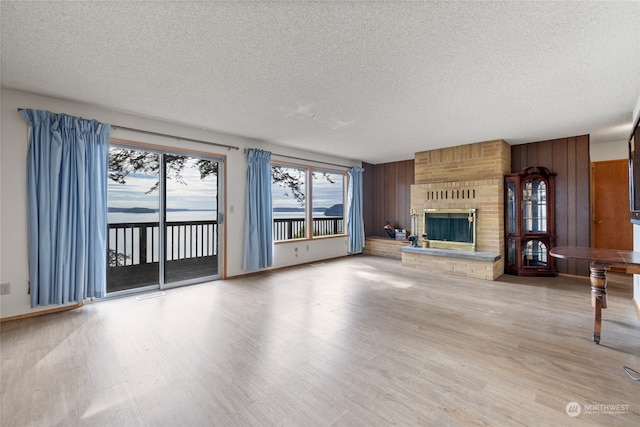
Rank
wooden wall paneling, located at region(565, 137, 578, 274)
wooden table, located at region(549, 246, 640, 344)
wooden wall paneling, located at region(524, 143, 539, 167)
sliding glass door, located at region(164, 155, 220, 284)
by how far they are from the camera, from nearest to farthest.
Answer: wooden table, located at region(549, 246, 640, 344), sliding glass door, located at region(164, 155, 220, 284), wooden wall paneling, located at region(565, 137, 578, 274), wooden wall paneling, located at region(524, 143, 539, 167)

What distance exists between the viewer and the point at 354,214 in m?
6.86

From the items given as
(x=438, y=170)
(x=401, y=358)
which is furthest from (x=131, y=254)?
(x=438, y=170)

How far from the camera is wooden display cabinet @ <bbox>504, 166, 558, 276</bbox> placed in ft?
15.8

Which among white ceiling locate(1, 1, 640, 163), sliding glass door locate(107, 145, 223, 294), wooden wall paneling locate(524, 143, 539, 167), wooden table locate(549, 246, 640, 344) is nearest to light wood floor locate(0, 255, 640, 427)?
wooden table locate(549, 246, 640, 344)

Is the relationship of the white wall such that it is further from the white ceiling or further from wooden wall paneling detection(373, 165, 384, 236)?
wooden wall paneling detection(373, 165, 384, 236)

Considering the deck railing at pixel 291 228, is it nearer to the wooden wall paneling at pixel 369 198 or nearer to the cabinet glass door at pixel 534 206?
the wooden wall paneling at pixel 369 198

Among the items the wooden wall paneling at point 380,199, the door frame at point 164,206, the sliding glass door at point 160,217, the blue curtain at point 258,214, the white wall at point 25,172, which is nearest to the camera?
the white wall at point 25,172

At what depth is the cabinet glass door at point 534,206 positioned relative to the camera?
16.0 ft

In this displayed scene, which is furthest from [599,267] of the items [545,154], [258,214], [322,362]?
[258,214]

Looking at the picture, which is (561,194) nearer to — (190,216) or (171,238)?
(190,216)

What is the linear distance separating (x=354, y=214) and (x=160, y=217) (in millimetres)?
4238

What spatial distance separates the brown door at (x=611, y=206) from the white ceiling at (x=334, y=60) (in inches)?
66.7

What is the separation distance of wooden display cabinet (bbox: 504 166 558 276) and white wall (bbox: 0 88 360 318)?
4.76 metres

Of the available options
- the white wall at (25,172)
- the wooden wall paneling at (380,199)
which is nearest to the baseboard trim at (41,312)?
the white wall at (25,172)
